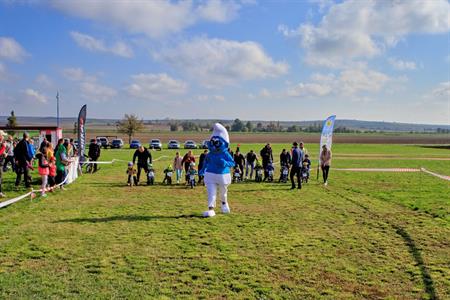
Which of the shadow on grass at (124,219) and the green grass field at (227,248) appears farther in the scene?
the shadow on grass at (124,219)

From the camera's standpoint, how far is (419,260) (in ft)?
24.1

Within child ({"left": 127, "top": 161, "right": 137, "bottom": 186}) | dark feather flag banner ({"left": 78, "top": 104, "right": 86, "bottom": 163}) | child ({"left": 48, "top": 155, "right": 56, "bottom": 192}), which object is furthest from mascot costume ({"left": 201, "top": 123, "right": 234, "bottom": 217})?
dark feather flag banner ({"left": 78, "top": 104, "right": 86, "bottom": 163})

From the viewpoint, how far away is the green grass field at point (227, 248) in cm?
601

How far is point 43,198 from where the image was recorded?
42.9ft

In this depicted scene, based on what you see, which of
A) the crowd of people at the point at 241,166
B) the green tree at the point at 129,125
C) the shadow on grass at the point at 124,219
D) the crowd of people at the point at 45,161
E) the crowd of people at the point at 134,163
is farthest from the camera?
the green tree at the point at 129,125

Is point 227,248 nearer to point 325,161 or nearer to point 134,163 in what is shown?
point 325,161

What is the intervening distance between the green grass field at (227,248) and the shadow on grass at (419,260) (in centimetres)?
2

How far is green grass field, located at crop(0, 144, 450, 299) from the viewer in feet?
19.7

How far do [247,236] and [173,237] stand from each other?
158 centimetres

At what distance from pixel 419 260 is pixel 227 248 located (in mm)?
3471

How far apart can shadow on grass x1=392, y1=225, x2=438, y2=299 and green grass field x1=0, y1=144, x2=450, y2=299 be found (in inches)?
0.8

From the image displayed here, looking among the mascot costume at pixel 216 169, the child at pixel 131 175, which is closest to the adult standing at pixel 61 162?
the child at pixel 131 175

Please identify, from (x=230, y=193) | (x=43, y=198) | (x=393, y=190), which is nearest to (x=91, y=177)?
(x=43, y=198)

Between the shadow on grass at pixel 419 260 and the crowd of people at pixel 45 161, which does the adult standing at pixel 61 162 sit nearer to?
the crowd of people at pixel 45 161
